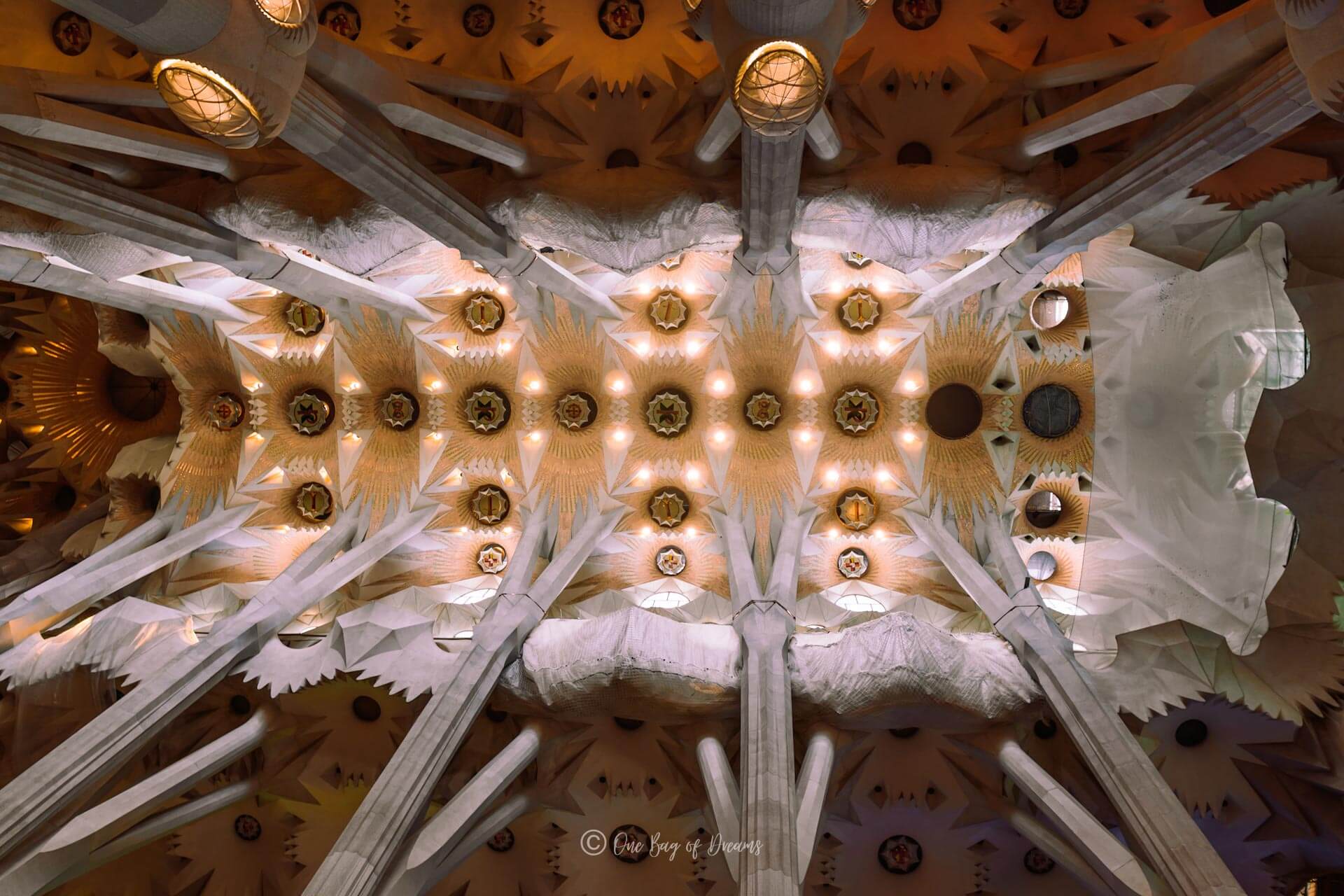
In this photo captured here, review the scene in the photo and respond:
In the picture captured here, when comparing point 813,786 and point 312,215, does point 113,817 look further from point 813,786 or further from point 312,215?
point 813,786

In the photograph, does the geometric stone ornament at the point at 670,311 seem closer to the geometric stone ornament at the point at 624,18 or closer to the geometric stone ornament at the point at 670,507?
the geometric stone ornament at the point at 670,507

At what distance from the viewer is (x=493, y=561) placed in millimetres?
11742

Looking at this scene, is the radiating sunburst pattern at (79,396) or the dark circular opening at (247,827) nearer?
the dark circular opening at (247,827)

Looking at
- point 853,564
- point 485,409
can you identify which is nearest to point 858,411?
point 853,564

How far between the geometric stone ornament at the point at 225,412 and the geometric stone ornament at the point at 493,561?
419 centimetres

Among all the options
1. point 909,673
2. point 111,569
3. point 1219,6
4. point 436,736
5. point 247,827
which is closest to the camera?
point 436,736

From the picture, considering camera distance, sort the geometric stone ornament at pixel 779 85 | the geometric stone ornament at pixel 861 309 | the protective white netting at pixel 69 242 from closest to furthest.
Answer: the geometric stone ornament at pixel 779 85, the protective white netting at pixel 69 242, the geometric stone ornament at pixel 861 309

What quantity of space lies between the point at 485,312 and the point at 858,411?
17.8 feet

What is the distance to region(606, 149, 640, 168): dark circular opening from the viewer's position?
27.8 ft

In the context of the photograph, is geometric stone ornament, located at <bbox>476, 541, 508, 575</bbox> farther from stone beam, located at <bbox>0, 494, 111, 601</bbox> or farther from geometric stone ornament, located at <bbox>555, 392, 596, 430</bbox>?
stone beam, located at <bbox>0, 494, 111, 601</bbox>

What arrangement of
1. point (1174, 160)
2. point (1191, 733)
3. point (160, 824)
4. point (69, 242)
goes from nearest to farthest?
point (1174, 160)
point (69, 242)
point (1191, 733)
point (160, 824)

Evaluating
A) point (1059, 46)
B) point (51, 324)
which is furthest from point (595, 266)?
point (51, 324)

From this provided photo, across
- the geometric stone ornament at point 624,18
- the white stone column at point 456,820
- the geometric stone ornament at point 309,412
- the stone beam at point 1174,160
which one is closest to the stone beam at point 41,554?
the geometric stone ornament at point 309,412

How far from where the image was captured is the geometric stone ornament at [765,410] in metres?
11.7
